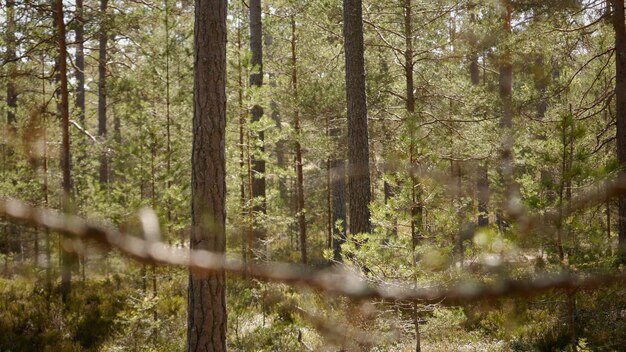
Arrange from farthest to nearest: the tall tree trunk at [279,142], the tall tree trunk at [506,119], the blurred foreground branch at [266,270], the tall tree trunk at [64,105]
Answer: the tall tree trunk at [279,142]
the tall tree trunk at [506,119]
the tall tree trunk at [64,105]
the blurred foreground branch at [266,270]

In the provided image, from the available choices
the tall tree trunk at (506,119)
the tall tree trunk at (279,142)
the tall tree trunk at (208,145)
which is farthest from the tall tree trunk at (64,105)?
the tall tree trunk at (506,119)

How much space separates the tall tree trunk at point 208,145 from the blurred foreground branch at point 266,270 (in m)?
4.64

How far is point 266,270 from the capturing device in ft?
2.08

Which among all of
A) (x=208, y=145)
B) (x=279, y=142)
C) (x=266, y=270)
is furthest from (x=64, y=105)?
(x=279, y=142)

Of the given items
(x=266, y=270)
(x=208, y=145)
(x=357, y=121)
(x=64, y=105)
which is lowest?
(x=266, y=270)

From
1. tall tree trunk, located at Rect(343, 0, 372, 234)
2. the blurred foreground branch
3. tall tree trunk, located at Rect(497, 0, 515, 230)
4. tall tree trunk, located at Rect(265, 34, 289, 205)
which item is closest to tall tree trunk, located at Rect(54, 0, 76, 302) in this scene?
tall tree trunk, located at Rect(265, 34, 289, 205)

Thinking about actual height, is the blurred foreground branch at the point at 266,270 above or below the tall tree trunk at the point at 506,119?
below

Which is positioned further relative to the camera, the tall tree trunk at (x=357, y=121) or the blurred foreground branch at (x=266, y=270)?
the tall tree trunk at (x=357, y=121)

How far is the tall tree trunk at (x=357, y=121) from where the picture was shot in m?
8.12

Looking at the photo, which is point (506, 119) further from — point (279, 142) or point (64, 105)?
point (64, 105)

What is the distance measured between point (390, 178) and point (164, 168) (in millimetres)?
7095

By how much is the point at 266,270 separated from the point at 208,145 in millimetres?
4849

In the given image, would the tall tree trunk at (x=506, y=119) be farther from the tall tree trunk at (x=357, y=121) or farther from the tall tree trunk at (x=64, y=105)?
the tall tree trunk at (x=64, y=105)

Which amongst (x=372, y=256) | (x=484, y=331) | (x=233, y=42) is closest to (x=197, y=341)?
(x=372, y=256)
